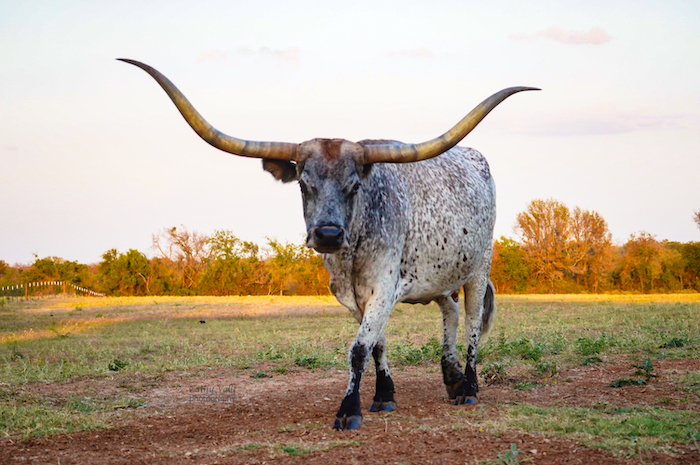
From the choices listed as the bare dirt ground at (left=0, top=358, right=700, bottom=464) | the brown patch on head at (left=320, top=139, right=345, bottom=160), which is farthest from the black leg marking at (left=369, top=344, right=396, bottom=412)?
the brown patch on head at (left=320, top=139, right=345, bottom=160)

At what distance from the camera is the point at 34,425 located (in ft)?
19.9

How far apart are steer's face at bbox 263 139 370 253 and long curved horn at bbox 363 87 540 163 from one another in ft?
0.48

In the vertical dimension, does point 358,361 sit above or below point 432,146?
below

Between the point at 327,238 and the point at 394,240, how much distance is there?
3.83ft

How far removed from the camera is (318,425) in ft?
19.1

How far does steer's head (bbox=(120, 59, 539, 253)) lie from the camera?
549cm

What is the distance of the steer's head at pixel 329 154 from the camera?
5.49 meters

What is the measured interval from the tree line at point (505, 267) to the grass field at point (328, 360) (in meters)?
28.5

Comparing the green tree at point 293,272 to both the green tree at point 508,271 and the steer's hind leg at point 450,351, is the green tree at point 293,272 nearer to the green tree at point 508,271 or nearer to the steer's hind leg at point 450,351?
the green tree at point 508,271

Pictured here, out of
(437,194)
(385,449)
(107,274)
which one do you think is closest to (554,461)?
(385,449)

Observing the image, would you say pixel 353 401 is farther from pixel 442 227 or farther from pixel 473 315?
pixel 473 315

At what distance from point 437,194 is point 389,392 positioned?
2.03 meters

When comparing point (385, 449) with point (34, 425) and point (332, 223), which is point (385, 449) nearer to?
point (332, 223)

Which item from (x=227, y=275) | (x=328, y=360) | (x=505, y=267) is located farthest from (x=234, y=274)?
(x=328, y=360)
